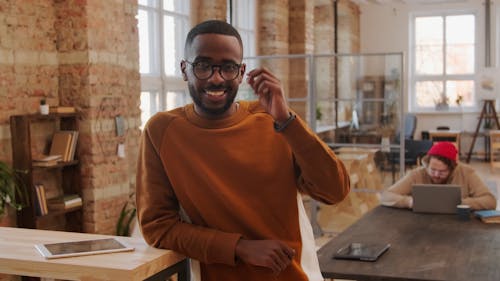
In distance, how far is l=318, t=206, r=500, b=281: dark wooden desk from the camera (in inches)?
126

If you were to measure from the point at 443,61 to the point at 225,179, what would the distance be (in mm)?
13539

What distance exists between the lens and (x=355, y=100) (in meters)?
8.07

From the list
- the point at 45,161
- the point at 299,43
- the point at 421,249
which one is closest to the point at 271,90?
the point at 421,249

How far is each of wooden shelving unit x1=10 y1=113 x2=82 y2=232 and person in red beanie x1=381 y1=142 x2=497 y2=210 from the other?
2.42 m

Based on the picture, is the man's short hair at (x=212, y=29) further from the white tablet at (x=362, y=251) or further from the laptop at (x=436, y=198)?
the laptop at (x=436, y=198)

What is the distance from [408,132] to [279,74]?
4.69 metres

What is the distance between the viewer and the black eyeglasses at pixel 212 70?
5.22 ft

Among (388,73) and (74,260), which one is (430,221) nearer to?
(74,260)

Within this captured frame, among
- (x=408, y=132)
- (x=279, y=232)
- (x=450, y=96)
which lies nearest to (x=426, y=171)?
(x=279, y=232)

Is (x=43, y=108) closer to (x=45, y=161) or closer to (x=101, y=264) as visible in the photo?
(x=45, y=161)

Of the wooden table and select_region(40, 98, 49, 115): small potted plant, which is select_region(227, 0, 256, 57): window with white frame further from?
the wooden table

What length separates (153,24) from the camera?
6.84 meters

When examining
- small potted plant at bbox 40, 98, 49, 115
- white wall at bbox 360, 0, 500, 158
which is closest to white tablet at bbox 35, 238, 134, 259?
small potted plant at bbox 40, 98, 49, 115

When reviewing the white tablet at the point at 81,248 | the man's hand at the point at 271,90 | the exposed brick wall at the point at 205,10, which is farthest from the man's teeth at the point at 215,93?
the exposed brick wall at the point at 205,10
